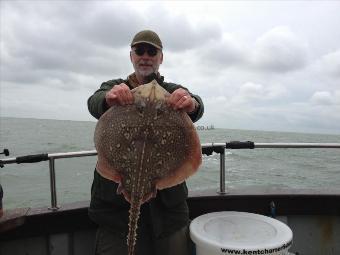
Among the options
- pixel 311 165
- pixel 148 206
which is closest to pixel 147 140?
pixel 148 206

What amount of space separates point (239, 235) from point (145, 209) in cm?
84

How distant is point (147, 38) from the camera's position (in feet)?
9.32

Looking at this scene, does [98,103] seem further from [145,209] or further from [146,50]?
[145,209]

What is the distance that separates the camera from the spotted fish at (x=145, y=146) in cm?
227

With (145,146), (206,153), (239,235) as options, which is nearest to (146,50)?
(145,146)

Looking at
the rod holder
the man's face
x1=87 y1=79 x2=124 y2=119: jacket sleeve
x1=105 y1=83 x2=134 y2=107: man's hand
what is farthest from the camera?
the rod holder

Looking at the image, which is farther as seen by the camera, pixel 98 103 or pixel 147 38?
pixel 147 38

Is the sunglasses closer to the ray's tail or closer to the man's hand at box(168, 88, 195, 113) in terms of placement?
the man's hand at box(168, 88, 195, 113)

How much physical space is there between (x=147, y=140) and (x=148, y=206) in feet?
2.98

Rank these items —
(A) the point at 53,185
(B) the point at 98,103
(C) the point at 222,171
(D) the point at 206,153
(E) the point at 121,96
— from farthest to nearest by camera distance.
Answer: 1. (C) the point at 222,171
2. (D) the point at 206,153
3. (A) the point at 53,185
4. (B) the point at 98,103
5. (E) the point at 121,96

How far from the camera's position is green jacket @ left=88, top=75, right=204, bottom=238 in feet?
9.58

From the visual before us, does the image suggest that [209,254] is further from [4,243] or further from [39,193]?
A: [39,193]

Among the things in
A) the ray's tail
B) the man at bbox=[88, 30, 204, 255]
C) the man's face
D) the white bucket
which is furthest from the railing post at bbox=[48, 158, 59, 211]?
the ray's tail

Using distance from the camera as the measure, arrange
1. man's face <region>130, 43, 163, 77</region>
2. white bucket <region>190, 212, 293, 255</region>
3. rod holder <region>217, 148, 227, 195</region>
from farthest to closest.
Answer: rod holder <region>217, 148, 227, 195</region>, man's face <region>130, 43, 163, 77</region>, white bucket <region>190, 212, 293, 255</region>
